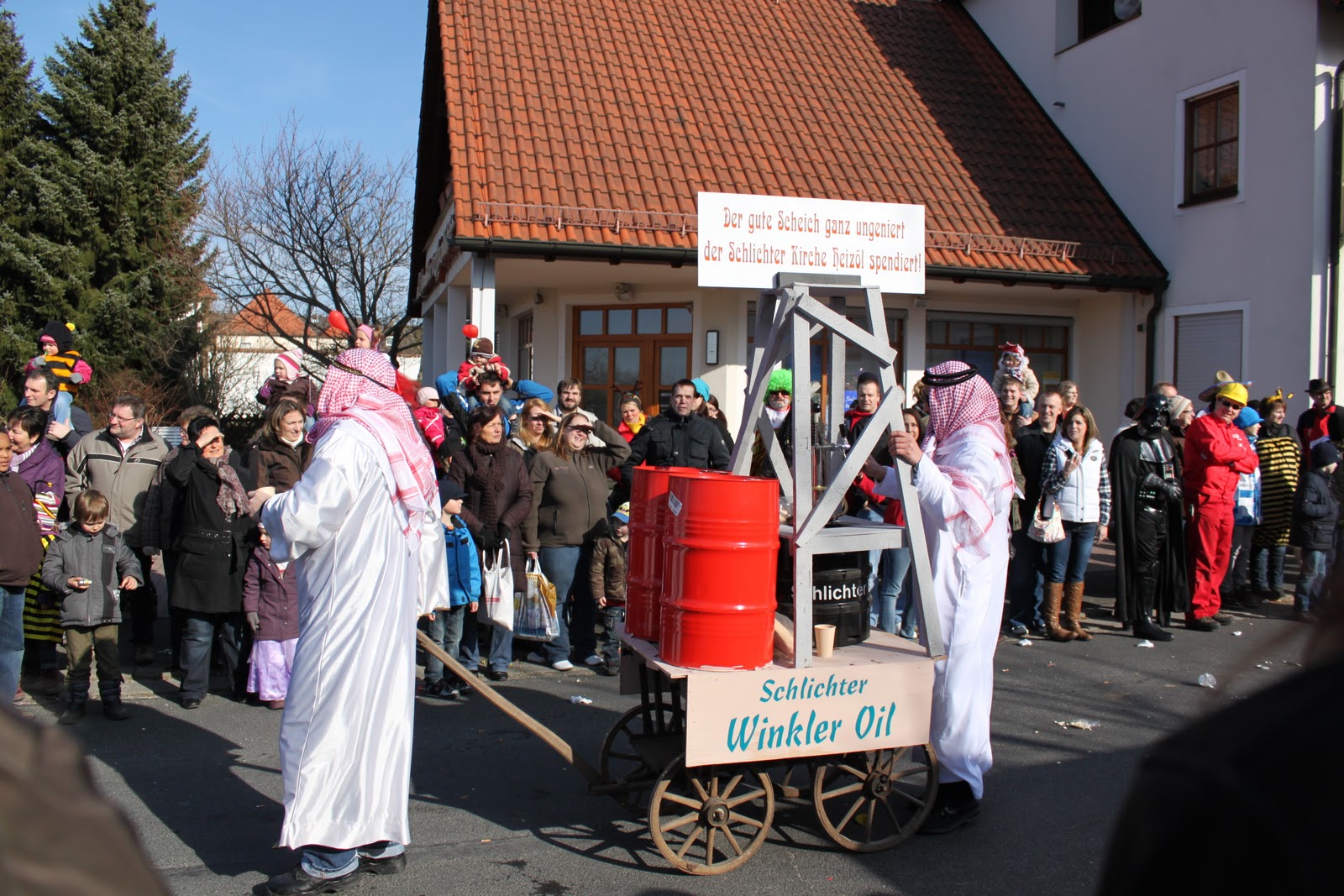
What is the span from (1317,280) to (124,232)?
24401 millimetres

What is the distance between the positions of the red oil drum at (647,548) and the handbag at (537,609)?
8.82 feet

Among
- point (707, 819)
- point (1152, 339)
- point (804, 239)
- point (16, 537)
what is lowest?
point (707, 819)

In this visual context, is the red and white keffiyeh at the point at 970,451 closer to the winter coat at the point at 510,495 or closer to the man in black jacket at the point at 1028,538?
the winter coat at the point at 510,495

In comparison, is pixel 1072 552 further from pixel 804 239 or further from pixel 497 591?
pixel 497 591

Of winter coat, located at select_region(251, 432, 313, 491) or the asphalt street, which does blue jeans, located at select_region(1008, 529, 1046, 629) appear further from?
winter coat, located at select_region(251, 432, 313, 491)

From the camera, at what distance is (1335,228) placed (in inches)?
473

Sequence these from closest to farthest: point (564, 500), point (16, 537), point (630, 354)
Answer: point (16, 537) < point (564, 500) < point (630, 354)

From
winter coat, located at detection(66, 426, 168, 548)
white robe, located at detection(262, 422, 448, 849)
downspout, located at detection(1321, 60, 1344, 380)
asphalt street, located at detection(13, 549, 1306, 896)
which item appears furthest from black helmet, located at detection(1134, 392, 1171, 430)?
winter coat, located at detection(66, 426, 168, 548)

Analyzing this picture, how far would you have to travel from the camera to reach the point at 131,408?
7273 mm

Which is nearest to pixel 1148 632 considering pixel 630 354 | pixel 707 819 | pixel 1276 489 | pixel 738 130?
pixel 1276 489

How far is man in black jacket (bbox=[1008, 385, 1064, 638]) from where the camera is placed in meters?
8.62

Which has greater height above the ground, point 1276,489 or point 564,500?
point 1276,489

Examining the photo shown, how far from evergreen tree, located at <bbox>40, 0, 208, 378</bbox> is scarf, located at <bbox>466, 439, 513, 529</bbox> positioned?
19.6 meters

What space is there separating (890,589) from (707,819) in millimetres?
4269
